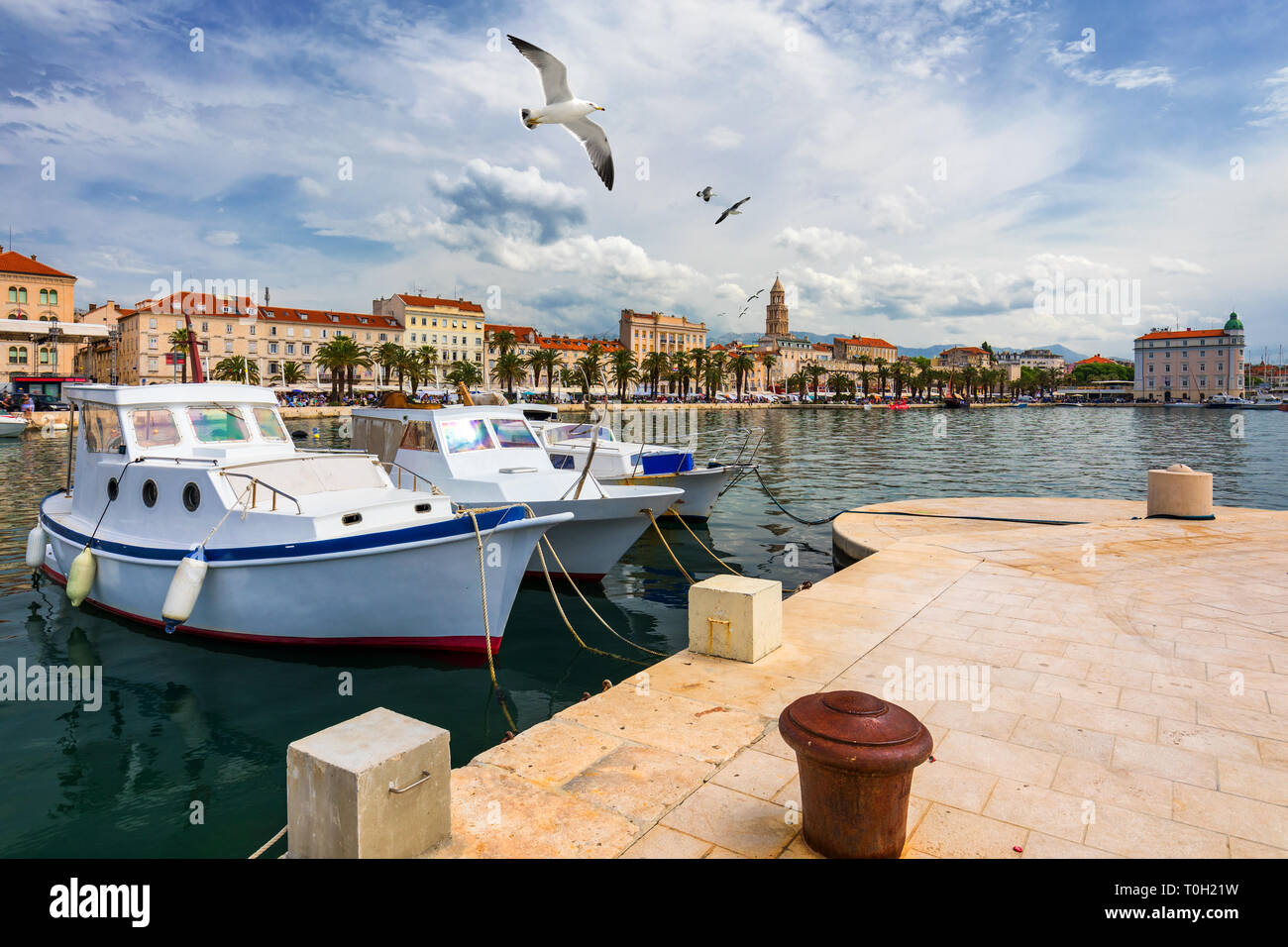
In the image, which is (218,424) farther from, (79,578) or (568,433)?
(568,433)

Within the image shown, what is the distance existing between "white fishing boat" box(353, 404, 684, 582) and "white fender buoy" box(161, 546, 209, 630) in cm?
442

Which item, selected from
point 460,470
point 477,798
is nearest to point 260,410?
point 460,470

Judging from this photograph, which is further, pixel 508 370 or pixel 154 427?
pixel 508 370

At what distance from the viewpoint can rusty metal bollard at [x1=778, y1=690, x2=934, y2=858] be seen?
12.1 ft

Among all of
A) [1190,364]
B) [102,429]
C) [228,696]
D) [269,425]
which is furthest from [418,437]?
[1190,364]

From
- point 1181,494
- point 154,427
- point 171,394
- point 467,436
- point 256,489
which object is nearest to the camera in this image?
Answer: point 256,489

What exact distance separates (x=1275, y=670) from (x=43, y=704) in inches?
521

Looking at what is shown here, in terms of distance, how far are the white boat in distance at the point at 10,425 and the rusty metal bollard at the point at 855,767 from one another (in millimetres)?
Result: 62118

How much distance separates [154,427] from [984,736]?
40.9 ft

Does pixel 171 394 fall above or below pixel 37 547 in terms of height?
above

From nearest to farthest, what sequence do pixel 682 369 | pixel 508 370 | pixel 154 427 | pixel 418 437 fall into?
pixel 154 427 → pixel 418 437 → pixel 508 370 → pixel 682 369

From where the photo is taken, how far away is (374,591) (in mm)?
9320
